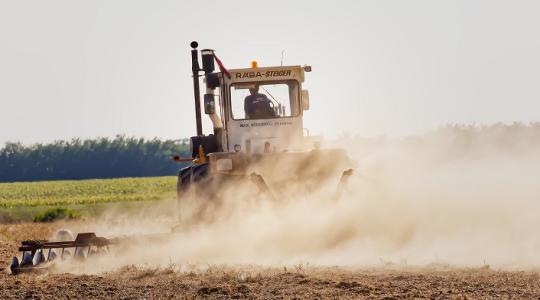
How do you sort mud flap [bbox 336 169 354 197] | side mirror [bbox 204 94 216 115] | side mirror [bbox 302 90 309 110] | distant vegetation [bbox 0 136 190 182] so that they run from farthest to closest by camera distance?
distant vegetation [bbox 0 136 190 182], side mirror [bbox 302 90 309 110], side mirror [bbox 204 94 216 115], mud flap [bbox 336 169 354 197]

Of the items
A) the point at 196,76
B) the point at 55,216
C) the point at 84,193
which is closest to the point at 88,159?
the point at 84,193

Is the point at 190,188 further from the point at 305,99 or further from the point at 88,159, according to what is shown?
the point at 88,159

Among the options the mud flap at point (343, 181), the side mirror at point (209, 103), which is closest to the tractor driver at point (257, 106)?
the side mirror at point (209, 103)

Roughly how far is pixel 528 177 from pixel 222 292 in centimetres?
799

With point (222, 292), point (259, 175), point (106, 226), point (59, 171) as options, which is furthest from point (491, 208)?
point (59, 171)

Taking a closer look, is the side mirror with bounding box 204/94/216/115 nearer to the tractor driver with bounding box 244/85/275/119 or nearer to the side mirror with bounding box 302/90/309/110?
the tractor driver with bounding box 244/85/275/119

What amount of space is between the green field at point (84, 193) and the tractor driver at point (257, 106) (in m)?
39.5

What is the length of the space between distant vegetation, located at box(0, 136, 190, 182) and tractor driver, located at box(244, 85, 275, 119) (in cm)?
9686

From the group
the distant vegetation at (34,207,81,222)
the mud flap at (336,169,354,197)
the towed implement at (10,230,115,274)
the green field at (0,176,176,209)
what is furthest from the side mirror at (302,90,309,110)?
the green field at (0,176,176,209)

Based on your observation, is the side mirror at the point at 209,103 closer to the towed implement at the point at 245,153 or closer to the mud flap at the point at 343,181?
the towed implement at the point at 245,153

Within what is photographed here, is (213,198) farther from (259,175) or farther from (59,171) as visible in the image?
(59,171)

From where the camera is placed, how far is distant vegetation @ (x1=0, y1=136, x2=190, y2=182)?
386ft

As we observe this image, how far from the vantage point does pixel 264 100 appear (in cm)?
1923

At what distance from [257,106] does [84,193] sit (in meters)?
53.9
